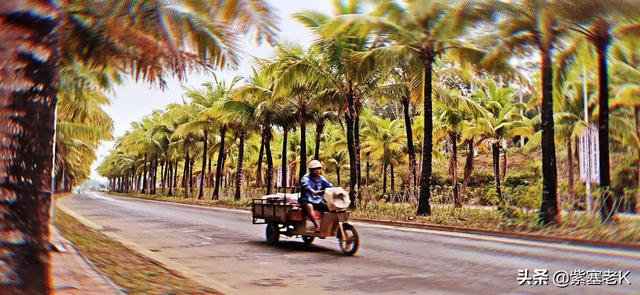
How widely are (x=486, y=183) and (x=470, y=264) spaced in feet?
125

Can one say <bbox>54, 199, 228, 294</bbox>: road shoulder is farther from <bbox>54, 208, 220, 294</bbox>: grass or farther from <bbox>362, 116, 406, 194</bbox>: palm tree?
<bbox>362, 116, 406, 194</bbox>: palm tree

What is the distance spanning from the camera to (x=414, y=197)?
904 inches

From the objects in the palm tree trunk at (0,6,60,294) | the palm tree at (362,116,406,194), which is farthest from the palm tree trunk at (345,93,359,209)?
the palm tree trunk at (0,6,60,294)

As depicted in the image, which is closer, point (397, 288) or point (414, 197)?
point (397, 288)

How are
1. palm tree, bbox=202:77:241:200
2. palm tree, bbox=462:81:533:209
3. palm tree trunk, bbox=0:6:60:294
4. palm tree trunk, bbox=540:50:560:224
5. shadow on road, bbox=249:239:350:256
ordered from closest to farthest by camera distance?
palm tree trunk, bbox=0:6:60:294
shadow on road, bbox=249:239:350:256
palm tree trunk, bbox=540:50:560:224
palm tree, bbox=462:81:533:209
palm tree, bbox=202:77:241:200

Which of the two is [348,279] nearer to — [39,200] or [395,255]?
[395,255]

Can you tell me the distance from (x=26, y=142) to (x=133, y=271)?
11.3 feet

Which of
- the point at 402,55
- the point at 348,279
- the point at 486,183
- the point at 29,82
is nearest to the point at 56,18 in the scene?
the point at 29,82

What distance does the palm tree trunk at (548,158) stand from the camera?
15445 millimetres

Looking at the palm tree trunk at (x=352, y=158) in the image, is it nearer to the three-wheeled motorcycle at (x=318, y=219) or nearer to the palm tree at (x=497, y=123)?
the palm tree at (x=497, y=123)

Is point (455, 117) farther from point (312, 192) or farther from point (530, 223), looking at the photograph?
point (312, 192)

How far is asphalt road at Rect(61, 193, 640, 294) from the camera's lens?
741 centimetres

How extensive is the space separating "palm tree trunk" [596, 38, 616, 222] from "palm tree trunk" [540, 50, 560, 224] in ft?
3.91

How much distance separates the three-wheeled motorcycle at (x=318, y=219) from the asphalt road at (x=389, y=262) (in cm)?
28
